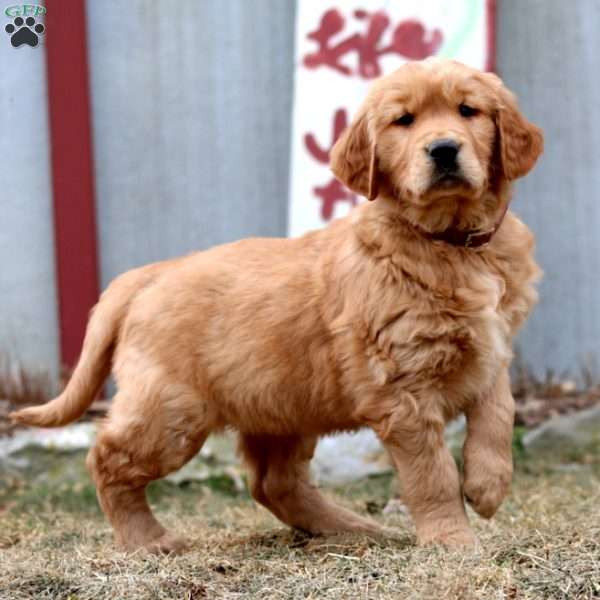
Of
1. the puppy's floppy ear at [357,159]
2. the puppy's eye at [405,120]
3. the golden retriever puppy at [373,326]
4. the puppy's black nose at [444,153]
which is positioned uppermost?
the puppy's eye at [405,120]

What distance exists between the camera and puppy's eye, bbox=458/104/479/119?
4.48m

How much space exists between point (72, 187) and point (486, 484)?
366 cm

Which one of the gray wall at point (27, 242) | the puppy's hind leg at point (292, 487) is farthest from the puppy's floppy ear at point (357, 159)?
the gray wall at point (27, 242)

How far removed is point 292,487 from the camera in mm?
5227

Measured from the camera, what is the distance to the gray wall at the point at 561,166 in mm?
7508

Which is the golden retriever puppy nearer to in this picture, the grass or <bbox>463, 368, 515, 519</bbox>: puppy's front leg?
<bbox>463, 368, 515, 519</bbox>: puppy's front leg

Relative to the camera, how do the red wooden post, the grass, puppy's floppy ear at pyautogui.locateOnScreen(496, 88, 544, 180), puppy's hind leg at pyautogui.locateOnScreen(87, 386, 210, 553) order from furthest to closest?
the red wooden post, puppy's hind leg at pyautogui.locateOnScreen(87, 386, 210, 553), puppy's floppy ear at pyautogui.locateOnScreen(496, 88, 544, 180), the grass

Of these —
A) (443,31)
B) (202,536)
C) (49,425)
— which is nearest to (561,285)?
(443,31)

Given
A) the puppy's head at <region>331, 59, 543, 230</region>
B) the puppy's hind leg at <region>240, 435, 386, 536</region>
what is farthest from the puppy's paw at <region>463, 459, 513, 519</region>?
the puppy's head at <region>331, 59, 543, 230</region>

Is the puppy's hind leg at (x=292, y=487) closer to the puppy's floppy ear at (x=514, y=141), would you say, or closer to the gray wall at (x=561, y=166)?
the puppy's floppy ear at (x=514, y=141)

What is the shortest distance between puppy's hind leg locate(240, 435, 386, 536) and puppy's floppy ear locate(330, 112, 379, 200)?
47.2 inches

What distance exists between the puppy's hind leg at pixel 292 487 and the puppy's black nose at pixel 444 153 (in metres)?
1.50

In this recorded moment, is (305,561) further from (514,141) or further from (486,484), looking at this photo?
(514,141)

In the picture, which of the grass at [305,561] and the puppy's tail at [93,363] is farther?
the puppy's tail at [93,363]
